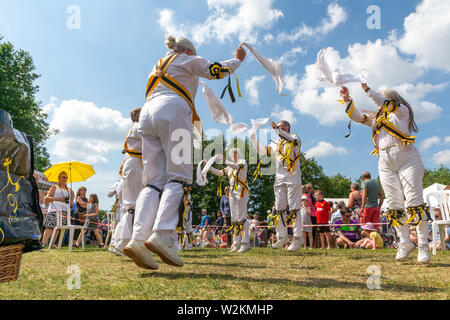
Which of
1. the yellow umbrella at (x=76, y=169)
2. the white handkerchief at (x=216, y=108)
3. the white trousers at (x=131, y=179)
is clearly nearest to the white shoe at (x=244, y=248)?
the white trousers at (x=131, y=179)

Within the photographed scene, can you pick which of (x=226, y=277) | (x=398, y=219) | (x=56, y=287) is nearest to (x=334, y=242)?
(x=398, y=219)

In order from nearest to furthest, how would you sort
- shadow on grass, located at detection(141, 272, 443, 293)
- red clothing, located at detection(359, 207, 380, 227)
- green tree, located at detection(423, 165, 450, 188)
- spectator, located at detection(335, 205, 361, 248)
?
shadow on grass, located at detection(141, 272, 443, 293) → red clothing, located at detection(359, 207, 380, 227) → spectator, located at detection(335, 205, 361, 248) → green tree, located at detection(423, 165, 450, 188)

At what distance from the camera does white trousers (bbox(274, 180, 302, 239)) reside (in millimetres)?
7203

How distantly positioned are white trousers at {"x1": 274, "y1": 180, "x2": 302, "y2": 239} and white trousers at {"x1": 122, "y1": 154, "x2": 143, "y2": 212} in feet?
10.5

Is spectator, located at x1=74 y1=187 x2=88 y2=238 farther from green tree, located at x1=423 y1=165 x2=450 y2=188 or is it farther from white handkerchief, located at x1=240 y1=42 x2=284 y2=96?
green tree, located at x1=423 y1=165 x2=450 y2=188

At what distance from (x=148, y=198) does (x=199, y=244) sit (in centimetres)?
1503

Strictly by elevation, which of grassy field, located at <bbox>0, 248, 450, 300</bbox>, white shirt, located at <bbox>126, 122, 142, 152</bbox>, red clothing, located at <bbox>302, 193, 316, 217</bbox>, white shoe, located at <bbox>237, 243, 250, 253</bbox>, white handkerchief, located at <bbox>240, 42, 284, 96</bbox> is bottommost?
grassy field, located at <bbox>0, 248, 450, 300</bbox>

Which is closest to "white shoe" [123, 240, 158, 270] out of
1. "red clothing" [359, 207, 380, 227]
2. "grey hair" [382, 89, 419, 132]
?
"grey hair" [382, 89, 419, 132]

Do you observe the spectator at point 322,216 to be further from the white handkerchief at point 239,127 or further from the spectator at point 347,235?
the white handkerchief at point 239,127

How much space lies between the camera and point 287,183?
724 centimetres

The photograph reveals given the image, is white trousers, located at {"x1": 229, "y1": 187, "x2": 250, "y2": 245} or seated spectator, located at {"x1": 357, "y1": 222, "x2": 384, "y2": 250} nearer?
white trousers, located at {"x1": 229, "y1": 187, "x2": 250, "y2": 245}

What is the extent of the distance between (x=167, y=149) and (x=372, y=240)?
26.4 ft

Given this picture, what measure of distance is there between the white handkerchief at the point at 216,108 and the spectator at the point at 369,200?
235 inches

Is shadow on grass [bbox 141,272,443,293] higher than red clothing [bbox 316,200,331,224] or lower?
lower
